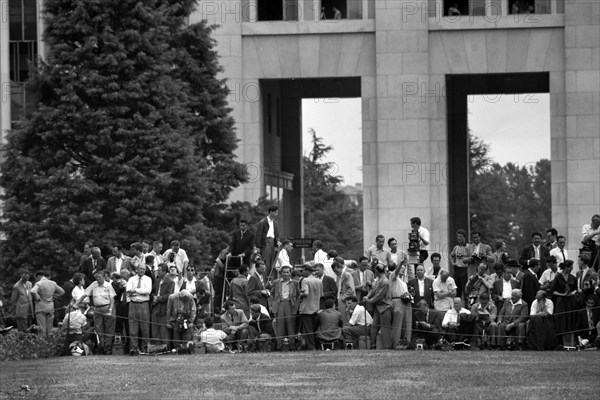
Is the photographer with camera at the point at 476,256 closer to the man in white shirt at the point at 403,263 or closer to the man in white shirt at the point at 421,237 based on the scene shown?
the man in white shirt at the point at 421,237

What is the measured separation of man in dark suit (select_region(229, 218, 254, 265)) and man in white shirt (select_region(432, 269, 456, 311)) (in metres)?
4.69

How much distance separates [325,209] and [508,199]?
121ft

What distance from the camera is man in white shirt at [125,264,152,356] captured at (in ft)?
123

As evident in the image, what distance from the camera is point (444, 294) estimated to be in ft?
122

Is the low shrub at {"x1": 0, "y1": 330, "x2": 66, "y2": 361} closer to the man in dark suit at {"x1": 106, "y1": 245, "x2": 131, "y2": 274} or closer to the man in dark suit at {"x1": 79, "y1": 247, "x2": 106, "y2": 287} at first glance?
the man in dark suit at {"x1": 106, "y1": 245, "x2": 131, "y2": 274}

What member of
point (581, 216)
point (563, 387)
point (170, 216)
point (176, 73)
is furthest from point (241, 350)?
point (581, 216)

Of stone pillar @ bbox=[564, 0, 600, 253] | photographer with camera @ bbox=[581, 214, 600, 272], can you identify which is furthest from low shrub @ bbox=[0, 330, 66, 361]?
stone pillar @ bbox=[564, 0, 600, 253]

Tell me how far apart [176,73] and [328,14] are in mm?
10085

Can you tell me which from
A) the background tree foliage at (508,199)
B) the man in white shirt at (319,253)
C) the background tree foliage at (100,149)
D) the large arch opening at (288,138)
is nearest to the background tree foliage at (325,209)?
the background tree foliage at (508,199)

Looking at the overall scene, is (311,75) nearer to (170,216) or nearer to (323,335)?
(170,216)

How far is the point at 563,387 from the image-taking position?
28109 mm

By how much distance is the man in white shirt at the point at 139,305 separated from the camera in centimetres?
3738

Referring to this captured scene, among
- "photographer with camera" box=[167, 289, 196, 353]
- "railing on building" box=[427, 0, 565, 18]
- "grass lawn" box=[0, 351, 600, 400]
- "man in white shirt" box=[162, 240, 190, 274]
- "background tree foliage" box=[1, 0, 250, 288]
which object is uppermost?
"railing on building" box=[427, 0, 565, 18]

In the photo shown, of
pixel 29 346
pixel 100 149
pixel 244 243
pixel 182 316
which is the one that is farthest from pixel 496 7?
pixel 29 346
